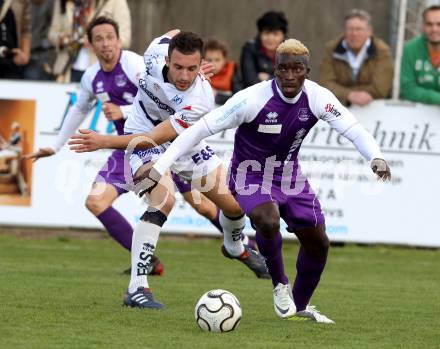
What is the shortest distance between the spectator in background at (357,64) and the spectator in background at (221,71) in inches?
43.6

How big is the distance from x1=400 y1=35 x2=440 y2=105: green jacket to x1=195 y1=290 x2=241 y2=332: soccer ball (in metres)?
7.04

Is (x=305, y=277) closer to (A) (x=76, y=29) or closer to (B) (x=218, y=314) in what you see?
(B) (x=218, y=314)

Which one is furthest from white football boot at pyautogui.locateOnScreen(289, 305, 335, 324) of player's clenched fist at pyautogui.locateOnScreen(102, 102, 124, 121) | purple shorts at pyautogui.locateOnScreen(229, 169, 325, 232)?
player's clenched fist at pyautogui.locateOnScreen(102, 102, 124, 121)

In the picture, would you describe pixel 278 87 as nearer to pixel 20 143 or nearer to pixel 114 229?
pixel 114 229

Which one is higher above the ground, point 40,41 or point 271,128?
point 271,128

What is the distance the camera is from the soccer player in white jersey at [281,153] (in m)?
7.89

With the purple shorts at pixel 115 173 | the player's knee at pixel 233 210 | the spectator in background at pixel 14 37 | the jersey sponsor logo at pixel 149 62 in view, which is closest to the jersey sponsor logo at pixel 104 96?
the purple shorts at pixel 115 173

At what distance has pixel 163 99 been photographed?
9031mm

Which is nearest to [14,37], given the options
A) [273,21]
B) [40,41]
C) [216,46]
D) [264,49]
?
[40,41]

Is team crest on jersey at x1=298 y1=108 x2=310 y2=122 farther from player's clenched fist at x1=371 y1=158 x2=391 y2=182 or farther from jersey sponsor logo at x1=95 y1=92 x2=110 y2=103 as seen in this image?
jersey sponsor logo at x1=95 y1=92 x2=110 y2=103

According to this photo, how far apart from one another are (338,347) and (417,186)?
726 cm

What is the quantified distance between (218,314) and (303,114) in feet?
5.13

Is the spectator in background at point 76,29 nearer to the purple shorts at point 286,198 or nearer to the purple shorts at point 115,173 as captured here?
the purple shorts at point 115,173

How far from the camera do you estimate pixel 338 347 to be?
696 cm
